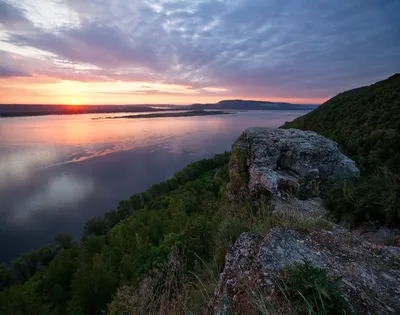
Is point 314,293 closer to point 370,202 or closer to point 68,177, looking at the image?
point 370,202

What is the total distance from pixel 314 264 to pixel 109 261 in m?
10.4

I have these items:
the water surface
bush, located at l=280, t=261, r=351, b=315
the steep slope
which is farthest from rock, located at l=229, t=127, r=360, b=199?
the water surface

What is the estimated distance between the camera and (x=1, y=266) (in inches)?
851

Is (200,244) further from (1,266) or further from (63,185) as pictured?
(63,185)

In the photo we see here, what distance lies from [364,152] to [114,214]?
27416 millimetres

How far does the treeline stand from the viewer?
4.95 meters

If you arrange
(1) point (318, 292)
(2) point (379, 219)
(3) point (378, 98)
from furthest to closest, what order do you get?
(3) point (378, 98) → (2) point (379, 219) → (1) point (318, 292)

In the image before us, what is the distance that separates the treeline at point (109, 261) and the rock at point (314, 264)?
106cm

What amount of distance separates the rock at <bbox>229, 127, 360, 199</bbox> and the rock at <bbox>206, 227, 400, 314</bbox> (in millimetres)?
3131

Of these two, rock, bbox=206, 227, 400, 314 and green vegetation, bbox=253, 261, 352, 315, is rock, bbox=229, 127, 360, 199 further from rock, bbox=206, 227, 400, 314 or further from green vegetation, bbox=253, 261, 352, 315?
green vegetation, bbox=253, 261, 352, 315

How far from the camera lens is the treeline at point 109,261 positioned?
4953 mm

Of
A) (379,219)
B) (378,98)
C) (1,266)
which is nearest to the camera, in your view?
(379,219)

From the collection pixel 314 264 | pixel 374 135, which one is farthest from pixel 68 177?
pixel 314 264

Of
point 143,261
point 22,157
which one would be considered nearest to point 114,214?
point 143,261
